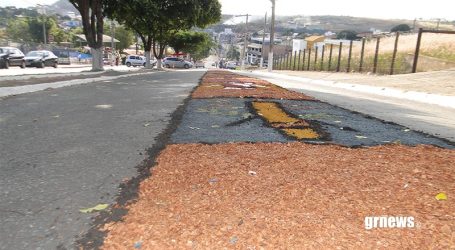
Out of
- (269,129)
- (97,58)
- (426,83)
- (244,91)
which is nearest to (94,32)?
(97,58)

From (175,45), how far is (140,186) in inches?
2749

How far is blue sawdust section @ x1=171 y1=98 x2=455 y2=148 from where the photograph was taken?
16.4ft

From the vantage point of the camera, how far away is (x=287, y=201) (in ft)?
9.21

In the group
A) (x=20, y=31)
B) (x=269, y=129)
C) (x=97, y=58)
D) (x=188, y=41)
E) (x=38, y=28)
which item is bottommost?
(x=269, y=129)

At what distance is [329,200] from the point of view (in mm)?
2820

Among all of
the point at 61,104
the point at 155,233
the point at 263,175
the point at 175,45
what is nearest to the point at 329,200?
the point at 263,175

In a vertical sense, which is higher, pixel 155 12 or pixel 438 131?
pixel 155 12

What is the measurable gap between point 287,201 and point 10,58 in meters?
29.4

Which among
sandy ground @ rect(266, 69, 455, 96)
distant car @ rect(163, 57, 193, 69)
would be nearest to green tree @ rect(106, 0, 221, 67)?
distant car @ rect(163, 57, 193, 69)

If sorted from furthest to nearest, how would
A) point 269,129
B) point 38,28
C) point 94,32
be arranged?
point 38,28 < point 94,32 < point 269,129

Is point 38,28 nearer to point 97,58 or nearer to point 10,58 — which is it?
point 10,58

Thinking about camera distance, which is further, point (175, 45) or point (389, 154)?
point (175, 45)

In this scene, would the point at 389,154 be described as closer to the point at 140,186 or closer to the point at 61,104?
the point at 140,186

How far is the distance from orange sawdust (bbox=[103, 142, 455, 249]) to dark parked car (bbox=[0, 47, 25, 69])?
1062 inches
